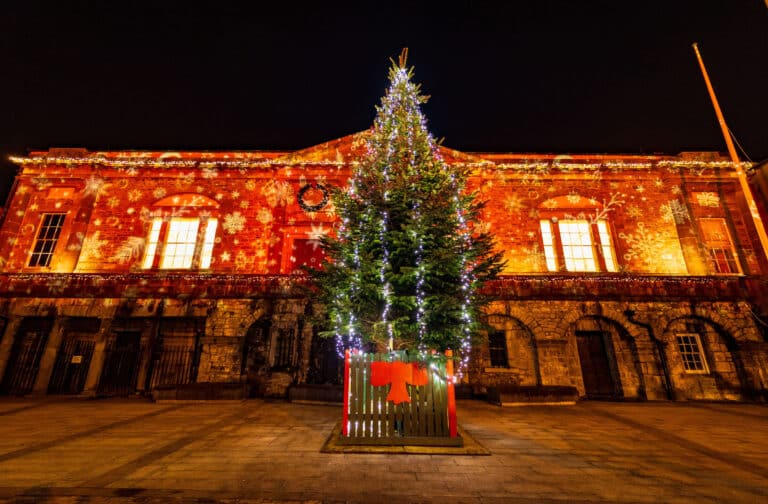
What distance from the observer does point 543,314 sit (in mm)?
12133

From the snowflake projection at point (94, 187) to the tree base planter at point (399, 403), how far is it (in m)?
15.4

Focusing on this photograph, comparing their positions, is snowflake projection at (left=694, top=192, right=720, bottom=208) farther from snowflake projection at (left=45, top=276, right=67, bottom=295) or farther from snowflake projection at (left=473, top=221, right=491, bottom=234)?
snowflake projection at (left=45, top=276, right=67, bottom=295)

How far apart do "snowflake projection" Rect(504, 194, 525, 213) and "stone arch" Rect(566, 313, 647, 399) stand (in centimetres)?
510

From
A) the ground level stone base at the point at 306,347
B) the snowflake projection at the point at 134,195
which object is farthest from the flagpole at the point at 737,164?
the snowflake projection at the point at 134,195

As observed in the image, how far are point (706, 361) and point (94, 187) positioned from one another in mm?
26037

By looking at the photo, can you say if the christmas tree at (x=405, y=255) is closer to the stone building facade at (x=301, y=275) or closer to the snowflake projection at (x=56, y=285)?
the stone building facade at (x=301, y=275)

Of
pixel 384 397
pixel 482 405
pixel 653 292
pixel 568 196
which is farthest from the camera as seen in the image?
pixel 568 196

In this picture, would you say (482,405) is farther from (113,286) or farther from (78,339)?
(78,339)

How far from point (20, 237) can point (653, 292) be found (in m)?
25.6

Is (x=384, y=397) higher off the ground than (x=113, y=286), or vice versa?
(x=113, y=286)

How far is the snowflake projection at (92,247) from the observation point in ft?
44.1

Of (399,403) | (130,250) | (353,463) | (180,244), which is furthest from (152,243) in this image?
(353,463)

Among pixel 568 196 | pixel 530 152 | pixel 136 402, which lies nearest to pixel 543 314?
pixel 568 196

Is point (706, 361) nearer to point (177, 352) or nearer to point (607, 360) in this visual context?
point (607, 360)
